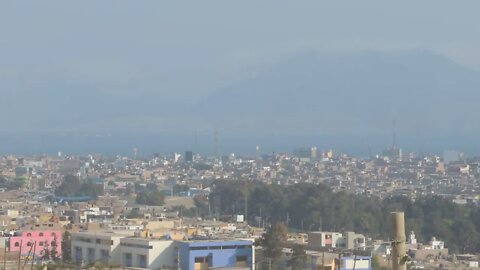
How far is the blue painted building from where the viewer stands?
30.7 metres

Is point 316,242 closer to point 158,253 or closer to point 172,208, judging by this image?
point 158,253

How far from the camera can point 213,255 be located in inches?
1208

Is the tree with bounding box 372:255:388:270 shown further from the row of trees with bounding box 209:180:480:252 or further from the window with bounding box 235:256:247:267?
the row of trees with bounding box 209:180:480:252

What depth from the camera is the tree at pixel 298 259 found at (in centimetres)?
3094

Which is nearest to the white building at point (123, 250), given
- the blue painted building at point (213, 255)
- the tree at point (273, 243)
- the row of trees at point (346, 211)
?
the blue painted building at point (213, 255)

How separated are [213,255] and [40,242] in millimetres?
7828

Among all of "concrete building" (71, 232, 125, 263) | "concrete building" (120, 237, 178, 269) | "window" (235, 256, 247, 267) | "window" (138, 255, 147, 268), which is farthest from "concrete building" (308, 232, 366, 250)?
"concrete building" (71, 232, 125, 263)

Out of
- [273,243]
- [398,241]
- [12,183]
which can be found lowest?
[273,243]

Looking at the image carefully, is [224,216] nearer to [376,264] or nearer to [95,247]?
[95,247]

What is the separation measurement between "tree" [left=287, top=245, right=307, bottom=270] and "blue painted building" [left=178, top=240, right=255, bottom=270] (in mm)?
920

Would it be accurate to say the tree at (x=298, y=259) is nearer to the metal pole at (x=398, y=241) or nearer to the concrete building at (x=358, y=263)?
the concrete building at (x=358, y=263)

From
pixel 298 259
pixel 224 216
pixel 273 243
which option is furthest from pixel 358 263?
pixel 224 216

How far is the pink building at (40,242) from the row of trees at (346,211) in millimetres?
13945

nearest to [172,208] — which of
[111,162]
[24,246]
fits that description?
[24,246]
